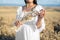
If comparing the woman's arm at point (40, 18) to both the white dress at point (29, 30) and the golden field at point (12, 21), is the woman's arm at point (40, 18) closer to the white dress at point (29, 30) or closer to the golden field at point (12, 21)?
the white dress at point (29, 30)

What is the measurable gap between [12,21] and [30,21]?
0.95 ft

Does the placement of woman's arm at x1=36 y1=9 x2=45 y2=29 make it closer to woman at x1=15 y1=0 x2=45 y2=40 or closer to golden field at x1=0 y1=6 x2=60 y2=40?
woman at x1=15 y1=0 x2=45 y2=40

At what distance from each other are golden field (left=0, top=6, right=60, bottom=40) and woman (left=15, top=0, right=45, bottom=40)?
155 mm

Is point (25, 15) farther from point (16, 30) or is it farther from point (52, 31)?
point (52, 31)

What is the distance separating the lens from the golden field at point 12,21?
2426 millimetres

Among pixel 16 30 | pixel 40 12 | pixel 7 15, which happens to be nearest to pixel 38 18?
pixel 40 12

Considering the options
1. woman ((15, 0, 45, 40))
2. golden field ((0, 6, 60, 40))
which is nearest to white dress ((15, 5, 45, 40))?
woman ((15, 0, 45, 40))

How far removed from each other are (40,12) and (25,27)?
23 centimetres

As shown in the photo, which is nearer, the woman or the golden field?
the woman

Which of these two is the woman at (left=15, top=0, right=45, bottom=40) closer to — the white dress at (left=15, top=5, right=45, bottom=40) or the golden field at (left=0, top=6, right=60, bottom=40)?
the white dress at (left=15, top=5, right=45, bottom=40)

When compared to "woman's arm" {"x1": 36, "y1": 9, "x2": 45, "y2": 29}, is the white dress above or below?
below

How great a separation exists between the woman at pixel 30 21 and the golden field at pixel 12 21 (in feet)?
0.51

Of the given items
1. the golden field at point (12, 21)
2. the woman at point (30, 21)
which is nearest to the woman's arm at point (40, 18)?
the woman at point (30, 21)

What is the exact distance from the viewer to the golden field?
2.43 meters
